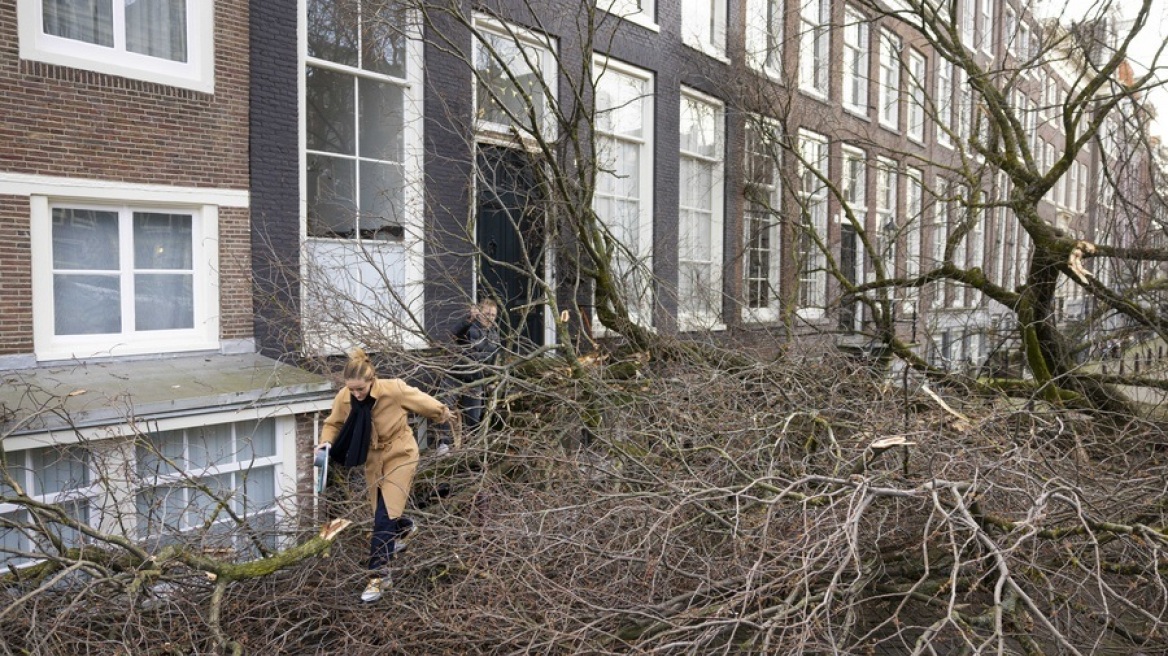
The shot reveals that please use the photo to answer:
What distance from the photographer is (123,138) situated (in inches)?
325

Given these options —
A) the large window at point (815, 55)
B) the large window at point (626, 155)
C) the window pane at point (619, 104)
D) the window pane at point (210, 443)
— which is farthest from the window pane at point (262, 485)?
the large window at point (815, 55)

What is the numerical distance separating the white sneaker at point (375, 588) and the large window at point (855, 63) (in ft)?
50.3

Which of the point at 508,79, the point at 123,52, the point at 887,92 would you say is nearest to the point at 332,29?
the point at 123,52

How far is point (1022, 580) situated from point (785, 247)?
→ 42.0ft

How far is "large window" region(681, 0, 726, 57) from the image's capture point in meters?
15.0

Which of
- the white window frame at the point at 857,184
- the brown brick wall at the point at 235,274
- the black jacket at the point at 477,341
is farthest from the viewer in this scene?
the white window frame at the point at 857,184

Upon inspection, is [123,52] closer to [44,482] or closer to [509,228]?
[44,482]

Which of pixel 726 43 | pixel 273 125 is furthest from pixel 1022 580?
pixel 726 43

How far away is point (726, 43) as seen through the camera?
15719 millimetres

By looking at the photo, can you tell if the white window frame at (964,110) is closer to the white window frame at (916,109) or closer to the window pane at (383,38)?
the white window frame at (916,109)

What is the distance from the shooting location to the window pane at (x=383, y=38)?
979 cm

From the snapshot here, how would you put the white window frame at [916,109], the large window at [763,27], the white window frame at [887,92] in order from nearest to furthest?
the large window at [763,27] < the white window frame at [887,92] < the white window frame at [916,109]

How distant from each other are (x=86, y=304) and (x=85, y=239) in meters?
0.62

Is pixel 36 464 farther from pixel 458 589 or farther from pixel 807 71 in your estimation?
pixel 807 71
